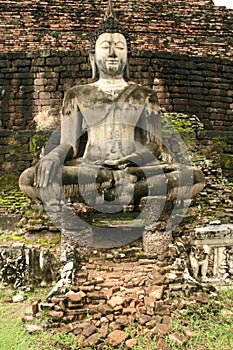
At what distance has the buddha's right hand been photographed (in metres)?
4.61

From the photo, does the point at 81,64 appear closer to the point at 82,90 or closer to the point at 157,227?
the point at 82,90

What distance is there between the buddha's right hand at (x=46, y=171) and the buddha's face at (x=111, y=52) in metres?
1.42

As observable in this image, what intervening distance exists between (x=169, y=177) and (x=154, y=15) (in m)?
10.3

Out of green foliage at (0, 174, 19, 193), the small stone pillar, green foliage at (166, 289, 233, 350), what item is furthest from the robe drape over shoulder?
green foliage at (0, 174, 19, 193)

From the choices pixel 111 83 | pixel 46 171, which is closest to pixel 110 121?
pixel 111 83

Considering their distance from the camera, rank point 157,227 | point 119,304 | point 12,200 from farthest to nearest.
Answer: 1. point 12,200
2. point 157,227
3. point 119,304

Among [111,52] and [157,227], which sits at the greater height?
[111,52]

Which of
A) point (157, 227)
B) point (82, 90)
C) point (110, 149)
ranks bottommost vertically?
point (157, 227)

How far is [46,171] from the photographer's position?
4.62m

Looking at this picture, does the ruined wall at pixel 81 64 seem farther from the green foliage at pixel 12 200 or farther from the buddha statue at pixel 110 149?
the buddha statue at pixel 110 149

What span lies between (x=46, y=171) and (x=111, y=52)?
5.73ft

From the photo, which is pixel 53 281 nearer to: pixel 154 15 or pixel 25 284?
pixel 25 284

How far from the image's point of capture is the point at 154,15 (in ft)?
45.3

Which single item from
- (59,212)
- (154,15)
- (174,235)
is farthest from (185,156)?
(154,15)
